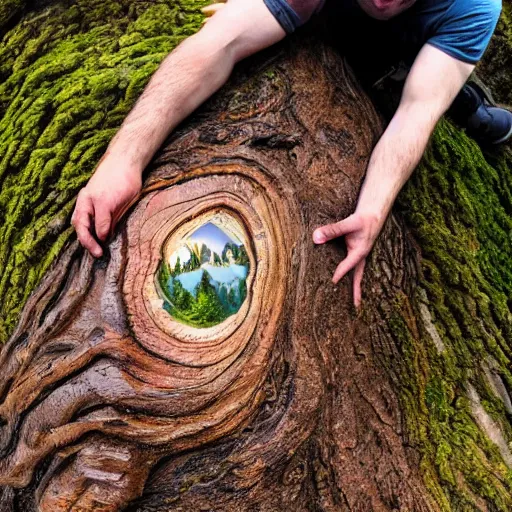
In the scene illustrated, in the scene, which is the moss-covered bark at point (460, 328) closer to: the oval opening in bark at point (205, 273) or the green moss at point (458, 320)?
the green moss at point (458, 320)

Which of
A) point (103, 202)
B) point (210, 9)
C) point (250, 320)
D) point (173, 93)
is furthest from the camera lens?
point (210, 9)

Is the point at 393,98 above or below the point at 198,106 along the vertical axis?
below

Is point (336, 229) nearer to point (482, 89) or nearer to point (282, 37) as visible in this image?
point (282, 37)

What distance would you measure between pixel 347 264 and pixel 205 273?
481 millimetres

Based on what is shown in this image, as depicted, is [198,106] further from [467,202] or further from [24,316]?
[467,202]

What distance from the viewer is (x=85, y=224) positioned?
199cm

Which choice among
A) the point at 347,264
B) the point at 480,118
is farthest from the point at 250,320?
the point at 480,118

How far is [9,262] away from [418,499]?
1704 millimetres

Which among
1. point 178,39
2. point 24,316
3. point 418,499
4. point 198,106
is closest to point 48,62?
point 178,39

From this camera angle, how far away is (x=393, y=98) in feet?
8.78

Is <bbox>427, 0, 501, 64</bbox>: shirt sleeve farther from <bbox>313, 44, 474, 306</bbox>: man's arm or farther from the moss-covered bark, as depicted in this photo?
the moss-covered bark

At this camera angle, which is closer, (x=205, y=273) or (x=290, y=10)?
(x=205, y=273)

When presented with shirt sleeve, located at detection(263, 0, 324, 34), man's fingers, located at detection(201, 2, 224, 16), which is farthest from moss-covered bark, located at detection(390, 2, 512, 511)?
man's fingers, located at detection(201, 2, 224, 16)

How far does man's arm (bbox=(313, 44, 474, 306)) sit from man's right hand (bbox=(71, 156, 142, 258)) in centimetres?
73
